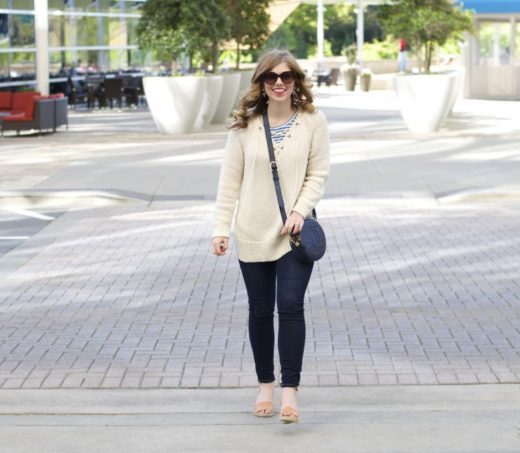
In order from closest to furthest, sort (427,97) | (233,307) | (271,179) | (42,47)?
(271,179) → (233,307) → (427,97) → (42,47)

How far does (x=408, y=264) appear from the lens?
10125 mm

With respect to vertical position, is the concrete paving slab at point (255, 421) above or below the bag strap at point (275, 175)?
below

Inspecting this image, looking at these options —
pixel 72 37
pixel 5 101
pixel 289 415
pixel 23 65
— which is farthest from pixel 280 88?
pixel 72 37

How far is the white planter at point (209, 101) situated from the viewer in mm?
25297

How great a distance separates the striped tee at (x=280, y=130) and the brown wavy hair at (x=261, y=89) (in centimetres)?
9

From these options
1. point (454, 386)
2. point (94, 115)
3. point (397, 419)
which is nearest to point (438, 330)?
point (454, 386)

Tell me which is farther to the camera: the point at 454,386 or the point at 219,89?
the point at 219,89

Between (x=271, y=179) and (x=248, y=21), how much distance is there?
2565cm

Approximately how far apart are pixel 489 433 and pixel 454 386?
2.70 feet

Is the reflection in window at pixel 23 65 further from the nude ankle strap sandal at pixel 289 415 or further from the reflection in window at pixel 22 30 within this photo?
the nude ankle strap sandal at pixel 289 415

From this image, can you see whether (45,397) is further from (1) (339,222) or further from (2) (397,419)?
(1) (339,222)

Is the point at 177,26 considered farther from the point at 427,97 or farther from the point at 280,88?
the point at 280,88

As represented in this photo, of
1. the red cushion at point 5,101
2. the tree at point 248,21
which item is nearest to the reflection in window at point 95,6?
the tree at point 248,21

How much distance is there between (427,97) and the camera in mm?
23281
